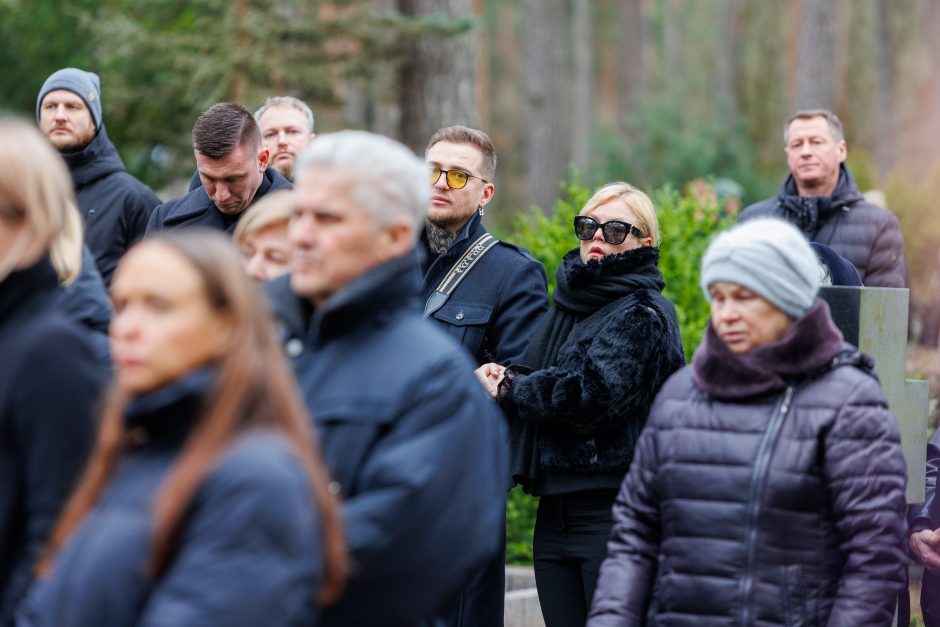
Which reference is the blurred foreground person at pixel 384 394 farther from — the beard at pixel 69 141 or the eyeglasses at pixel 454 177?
the beard at pixel 69 141

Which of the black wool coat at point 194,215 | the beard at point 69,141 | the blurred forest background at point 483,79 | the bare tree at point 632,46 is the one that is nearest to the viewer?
the black wool coat at point 194,215

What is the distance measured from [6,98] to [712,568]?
539 inches

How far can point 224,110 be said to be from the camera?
5867 millimetres

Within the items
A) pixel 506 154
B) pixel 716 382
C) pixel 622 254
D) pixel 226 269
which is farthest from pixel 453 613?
pixel 506 154

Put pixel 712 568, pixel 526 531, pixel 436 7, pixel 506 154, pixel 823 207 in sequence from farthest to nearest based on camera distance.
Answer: pixel 506 154
pixel 436 7
pixel 526 531
pixel 823 207
pixel 712 568

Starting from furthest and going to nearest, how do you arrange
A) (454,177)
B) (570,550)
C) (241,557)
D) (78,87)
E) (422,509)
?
1. (78,87)
2. (454,177)
3. (570,550)
4. (422,509)
5. (241,557)

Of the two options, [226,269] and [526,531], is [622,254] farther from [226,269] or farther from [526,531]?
[526,531]

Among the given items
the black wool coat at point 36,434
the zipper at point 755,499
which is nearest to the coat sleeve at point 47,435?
the black wool coat at point 36,434

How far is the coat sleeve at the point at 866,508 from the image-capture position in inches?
142

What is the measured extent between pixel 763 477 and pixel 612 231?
1753mm

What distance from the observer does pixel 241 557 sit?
2.34 m

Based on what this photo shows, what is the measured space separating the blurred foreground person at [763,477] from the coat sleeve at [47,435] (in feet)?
5.44

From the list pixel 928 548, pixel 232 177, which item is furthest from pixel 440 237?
pixel 928 548

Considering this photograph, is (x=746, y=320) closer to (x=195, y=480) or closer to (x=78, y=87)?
(x=195, y=480)
